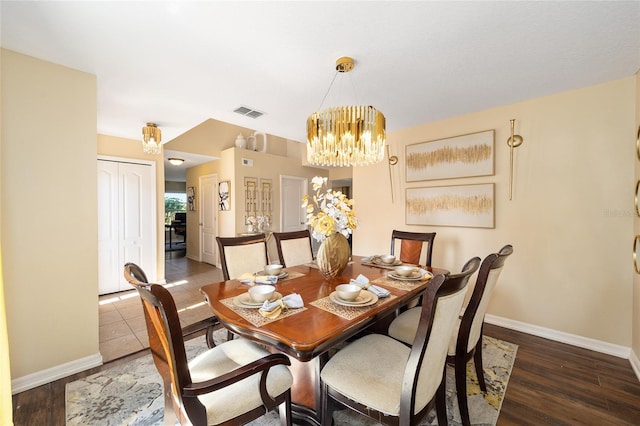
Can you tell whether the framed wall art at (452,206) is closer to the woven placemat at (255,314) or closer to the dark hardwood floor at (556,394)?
the dark hardwood floor at (556,394)

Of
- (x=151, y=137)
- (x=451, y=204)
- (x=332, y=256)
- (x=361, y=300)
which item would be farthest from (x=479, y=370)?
(x=151, y=137)

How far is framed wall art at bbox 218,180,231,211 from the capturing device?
5293mm

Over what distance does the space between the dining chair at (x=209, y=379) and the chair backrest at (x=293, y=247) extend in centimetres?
121

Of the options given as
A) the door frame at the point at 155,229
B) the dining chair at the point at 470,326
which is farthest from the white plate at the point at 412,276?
the door frame at the point at 155,229

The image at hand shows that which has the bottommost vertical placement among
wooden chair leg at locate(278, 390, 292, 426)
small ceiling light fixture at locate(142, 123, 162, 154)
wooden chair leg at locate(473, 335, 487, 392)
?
wooden chair leg at locate(473, 335, 487, 392)

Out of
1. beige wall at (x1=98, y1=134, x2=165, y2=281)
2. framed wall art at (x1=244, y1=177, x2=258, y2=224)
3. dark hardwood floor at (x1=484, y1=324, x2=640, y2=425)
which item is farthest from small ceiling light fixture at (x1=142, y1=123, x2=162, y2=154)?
dark hardwood floor at (x1=484, y1=324, x2=640, y2=425)

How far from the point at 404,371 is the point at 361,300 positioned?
1.30 feet

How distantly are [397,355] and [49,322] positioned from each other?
256 centimetres

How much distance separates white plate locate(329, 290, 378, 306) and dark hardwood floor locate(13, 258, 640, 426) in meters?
1.08

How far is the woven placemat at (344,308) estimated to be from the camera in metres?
1.35

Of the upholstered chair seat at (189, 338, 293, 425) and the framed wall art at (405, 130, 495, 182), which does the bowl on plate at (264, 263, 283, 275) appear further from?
the framed wall art at (405, 130, 495, 182)

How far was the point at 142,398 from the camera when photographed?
5.80 feet

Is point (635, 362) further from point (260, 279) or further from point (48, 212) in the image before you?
point (48, 212)

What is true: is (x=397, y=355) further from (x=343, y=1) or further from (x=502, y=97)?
(x=502, y=97)
